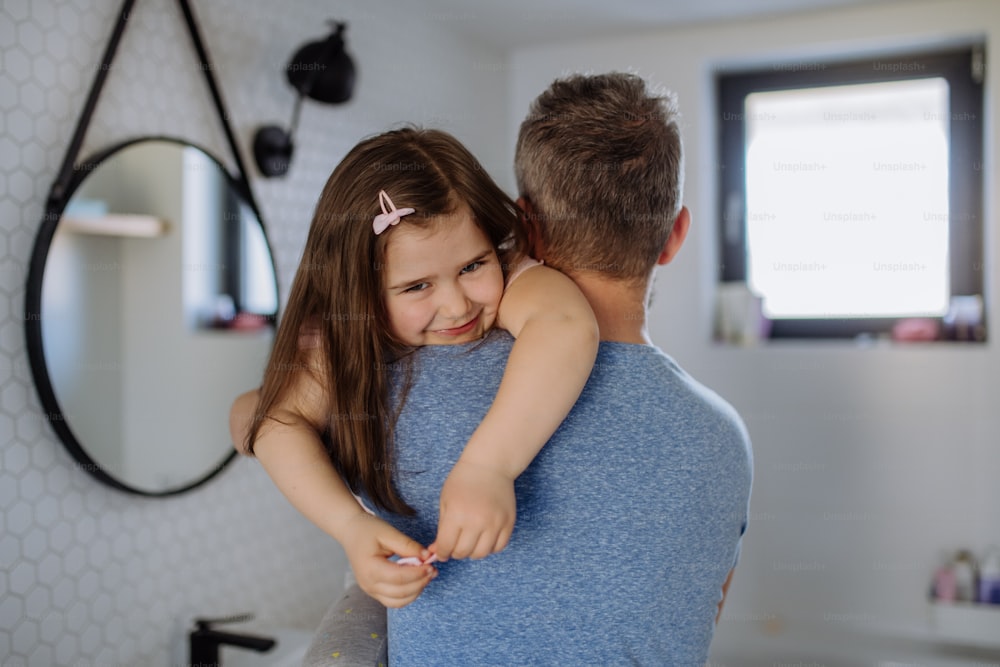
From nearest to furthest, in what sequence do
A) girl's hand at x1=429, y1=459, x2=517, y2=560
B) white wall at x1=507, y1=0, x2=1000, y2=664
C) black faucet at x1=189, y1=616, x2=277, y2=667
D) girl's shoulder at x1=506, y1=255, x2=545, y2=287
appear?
girl's hand at x1=429, y1=459, x2=517, y2=560, girl's shoulder at x1=506, y1=255, x2=545, y2=287, black faucet at x1=189, y1=616, x2=277, y2=667, white wall at x1=507, y1=0, x2=1000, y2=664

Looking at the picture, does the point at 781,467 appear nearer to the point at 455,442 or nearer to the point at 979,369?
the point at 979,369

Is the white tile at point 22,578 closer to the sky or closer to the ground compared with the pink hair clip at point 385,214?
closer to the ground

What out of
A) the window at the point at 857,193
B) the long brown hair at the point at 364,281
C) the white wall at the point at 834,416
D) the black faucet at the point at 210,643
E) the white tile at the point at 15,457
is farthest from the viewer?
the window at the point at 857,193

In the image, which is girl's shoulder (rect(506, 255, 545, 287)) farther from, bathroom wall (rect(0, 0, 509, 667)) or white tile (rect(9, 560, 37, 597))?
white tile (rect(9, 560, 37, 597))

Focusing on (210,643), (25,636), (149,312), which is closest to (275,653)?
(210,643)

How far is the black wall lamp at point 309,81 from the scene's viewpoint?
205 centimetres

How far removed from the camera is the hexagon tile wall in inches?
55.9

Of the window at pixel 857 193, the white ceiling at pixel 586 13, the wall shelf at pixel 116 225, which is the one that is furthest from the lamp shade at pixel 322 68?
the window at pixel 857 193

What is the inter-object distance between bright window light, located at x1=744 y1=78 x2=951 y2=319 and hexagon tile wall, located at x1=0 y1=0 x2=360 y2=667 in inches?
72.0

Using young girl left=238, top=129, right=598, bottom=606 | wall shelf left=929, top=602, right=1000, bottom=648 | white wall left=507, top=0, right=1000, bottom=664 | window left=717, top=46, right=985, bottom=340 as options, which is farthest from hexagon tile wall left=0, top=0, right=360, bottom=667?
wall shelf left=929, top=602, right=1000, bottom=648

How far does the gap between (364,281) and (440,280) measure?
0.09 m

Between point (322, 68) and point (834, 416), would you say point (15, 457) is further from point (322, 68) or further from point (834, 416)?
point (834, 416)

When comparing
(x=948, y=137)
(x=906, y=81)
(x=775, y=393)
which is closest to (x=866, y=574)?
(x=775, y=393)

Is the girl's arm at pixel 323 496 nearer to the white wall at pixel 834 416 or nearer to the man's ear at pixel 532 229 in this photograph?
the man's ear at pixel 532 229
